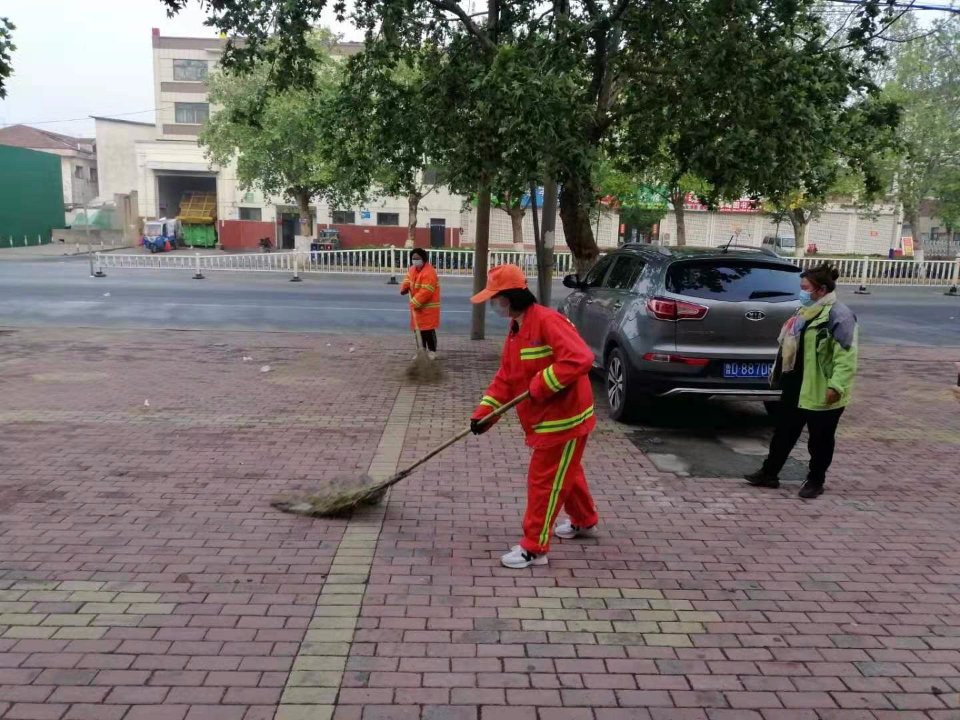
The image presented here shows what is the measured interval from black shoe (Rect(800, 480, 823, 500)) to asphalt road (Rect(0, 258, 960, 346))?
839 centimetres

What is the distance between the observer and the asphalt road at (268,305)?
44.3ft

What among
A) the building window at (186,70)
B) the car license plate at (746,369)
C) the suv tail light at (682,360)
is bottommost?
the car license plate at (746,369)

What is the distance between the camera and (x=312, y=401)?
7680 mm

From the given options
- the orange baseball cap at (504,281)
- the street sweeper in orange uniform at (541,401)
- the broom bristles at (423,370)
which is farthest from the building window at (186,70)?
the street sweeper in orange uniform at (541,401)

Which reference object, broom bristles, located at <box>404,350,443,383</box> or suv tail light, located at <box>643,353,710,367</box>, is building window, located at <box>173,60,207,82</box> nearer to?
broom bristles, located at <box>404,350,443,383</box>

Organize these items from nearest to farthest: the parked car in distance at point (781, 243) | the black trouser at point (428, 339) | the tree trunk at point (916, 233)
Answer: the black trouser at point (428, 339)
the tree trunk at point (916, 233)
the parked car in distance at point (781, 243)

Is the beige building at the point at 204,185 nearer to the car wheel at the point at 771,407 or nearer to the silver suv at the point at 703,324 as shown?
the car wheel at the point at 771,407

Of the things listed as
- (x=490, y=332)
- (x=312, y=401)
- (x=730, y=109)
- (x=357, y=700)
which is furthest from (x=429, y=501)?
(x=490, y=332)

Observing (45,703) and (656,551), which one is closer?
(45,703)

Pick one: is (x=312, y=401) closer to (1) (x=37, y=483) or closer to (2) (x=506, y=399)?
(1) (x=37, y=483)

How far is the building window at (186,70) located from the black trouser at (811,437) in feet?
166

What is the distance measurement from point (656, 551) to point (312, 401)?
173 inches

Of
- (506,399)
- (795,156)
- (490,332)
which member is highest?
(795,156)

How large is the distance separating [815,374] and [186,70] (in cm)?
5144
